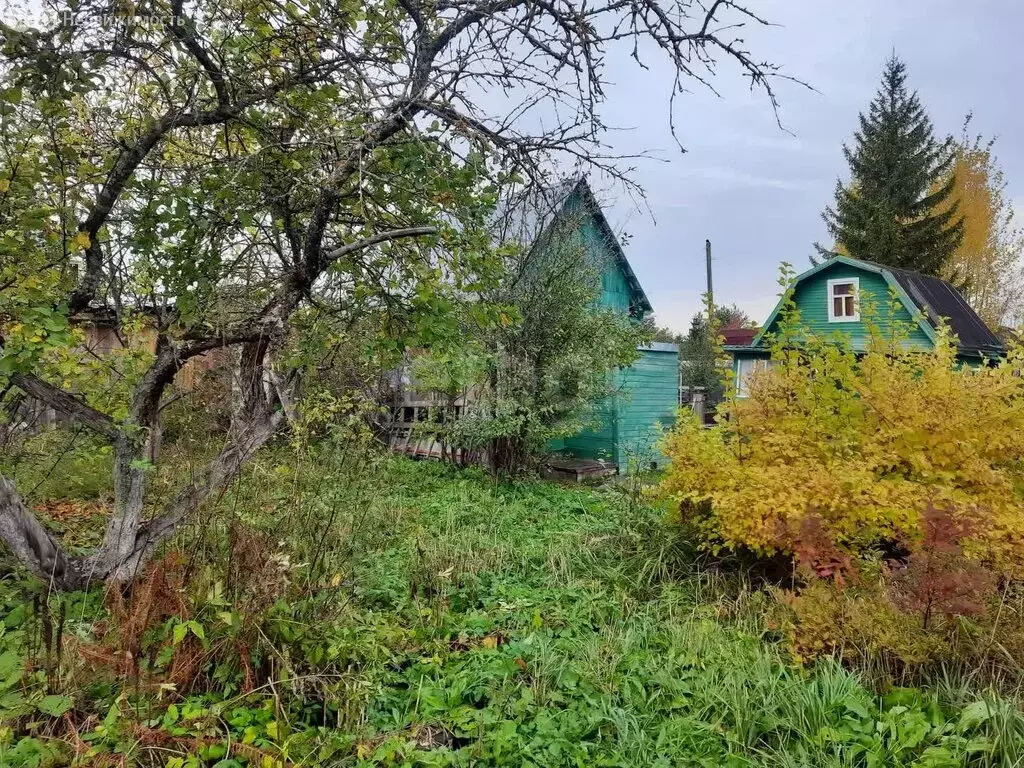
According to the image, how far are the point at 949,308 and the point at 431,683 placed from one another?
1691 cm

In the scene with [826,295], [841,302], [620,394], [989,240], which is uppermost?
[989,240]

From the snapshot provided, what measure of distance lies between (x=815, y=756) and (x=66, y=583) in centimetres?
373

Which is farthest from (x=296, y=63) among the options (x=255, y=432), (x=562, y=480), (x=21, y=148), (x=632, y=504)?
(x=562, y=480)

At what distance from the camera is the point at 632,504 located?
489 cm

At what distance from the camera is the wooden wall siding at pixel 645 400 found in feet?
31.3

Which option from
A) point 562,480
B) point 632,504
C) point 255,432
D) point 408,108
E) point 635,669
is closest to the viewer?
point 408,108

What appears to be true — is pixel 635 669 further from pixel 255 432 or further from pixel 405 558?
pixel 255 432

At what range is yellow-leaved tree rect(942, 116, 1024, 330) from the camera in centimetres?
2103

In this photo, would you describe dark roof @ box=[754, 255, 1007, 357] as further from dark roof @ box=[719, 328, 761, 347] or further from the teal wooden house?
dark roof @ box=[719, 328, 761, 347]

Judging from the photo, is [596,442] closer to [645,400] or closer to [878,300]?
[645,400]

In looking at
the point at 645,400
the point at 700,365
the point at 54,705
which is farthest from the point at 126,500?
the point at 700,365

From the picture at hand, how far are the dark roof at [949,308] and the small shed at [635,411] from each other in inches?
276

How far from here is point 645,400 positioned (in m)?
10.4

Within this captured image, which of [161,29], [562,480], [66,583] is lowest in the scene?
[562,480]
